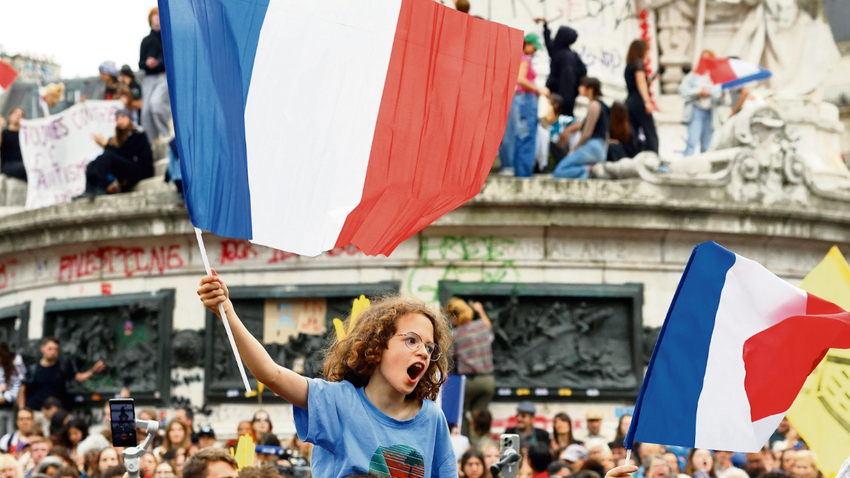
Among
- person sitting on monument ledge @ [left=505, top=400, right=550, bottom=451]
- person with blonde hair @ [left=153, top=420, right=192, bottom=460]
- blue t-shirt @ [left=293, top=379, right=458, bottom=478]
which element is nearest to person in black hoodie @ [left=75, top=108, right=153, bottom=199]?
person with blonde hair @ [left=153, top=420, right=192, bottom=460]

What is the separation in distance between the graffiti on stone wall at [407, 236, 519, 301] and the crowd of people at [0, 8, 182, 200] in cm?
300

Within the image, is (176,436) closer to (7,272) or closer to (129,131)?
(129,131)

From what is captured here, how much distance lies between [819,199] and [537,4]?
558 centimetres

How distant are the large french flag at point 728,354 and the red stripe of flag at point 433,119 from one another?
53.3 inches

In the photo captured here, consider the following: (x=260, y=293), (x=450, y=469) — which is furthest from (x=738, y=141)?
(x=450, y=469)

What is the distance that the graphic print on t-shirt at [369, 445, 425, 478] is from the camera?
13.8 feet

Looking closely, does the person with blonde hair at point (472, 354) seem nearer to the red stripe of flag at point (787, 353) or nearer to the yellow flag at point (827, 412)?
the yellow flag at point (827, 412)

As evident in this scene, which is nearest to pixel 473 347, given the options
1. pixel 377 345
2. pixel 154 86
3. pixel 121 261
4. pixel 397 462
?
pixel 121 261

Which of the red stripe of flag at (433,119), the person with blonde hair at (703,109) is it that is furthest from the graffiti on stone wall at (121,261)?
the red stripe of flag at (433,119)

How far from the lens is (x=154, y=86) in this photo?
17.4 metres

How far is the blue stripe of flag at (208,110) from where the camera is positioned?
5207mm

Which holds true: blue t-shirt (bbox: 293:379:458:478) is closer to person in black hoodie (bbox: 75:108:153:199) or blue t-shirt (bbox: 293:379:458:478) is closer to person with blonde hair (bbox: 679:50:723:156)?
person in black hoodie (bbox: 75:108:153:199)

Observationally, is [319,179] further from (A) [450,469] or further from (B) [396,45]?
(A) [450,469]

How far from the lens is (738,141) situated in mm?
15188
